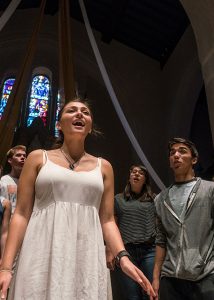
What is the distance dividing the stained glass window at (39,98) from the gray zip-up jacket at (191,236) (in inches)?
319

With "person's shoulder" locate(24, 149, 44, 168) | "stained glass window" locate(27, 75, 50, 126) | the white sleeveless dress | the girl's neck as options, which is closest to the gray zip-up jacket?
the white sleeveless dress

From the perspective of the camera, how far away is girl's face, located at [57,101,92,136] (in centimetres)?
148

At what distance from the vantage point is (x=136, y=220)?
9.29 ft

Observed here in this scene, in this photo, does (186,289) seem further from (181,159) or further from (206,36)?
(206,36)

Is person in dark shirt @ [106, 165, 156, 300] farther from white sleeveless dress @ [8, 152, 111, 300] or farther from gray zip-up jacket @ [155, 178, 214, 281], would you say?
white sleeveless dress @ [8, 152, 111, 300]

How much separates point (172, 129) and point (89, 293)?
723 centimetres

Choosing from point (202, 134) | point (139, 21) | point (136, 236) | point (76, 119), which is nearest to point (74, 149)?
point (76, 119)

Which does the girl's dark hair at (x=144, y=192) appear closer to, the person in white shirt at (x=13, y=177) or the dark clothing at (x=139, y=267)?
the dark clothing at (x=139, y=267)

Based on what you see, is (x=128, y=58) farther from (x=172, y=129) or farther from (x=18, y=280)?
(x=18, y=280)

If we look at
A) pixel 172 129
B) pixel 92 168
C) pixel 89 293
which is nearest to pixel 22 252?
pixel 89 293

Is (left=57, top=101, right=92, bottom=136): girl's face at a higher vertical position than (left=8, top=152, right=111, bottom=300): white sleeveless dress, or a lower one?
higher

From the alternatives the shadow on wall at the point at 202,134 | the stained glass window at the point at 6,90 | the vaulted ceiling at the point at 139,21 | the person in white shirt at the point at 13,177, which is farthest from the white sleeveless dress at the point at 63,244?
the stained glass window at the point at 6,90

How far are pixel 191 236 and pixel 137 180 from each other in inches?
47.3

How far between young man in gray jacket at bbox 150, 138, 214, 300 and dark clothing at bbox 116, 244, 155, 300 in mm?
560
